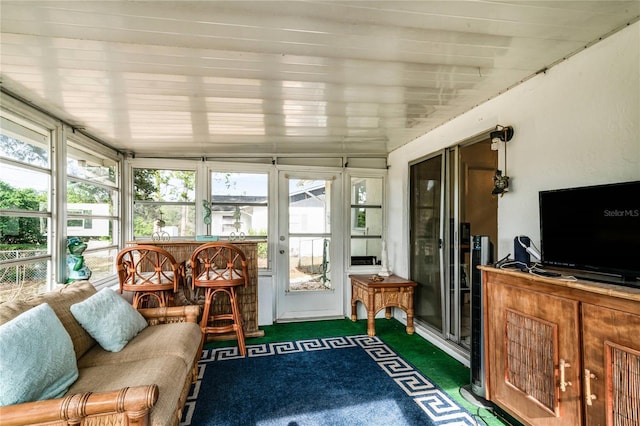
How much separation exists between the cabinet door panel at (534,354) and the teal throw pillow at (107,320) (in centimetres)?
246

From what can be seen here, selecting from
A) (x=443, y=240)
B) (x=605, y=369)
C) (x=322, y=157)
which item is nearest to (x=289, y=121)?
(x=322, y=157)

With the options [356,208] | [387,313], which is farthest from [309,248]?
[387,313]

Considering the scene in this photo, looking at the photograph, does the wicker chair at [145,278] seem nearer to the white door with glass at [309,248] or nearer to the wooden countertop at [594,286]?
the white door with glass at [309,248]

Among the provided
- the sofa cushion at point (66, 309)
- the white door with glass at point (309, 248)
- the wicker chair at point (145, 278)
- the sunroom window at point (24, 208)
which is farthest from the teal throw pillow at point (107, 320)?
the white door with glass at point (309, 248)

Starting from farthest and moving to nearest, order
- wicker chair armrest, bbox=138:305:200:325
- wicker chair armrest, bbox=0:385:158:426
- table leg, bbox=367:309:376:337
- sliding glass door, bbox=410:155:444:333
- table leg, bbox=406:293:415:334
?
table leg, bbox=406:293:415:334 < table leg, bbox=367:309:376:337 < sliding glass door, bbox=410:155:444:333 < wicker chair armrest, bbox=138:305:200:325 < wicker chair armrest, bbox=0:385:158:426

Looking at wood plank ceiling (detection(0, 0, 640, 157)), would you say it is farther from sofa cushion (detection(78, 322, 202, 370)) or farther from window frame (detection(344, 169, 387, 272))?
sofa cushion (detection(78, 322, 202, 370))

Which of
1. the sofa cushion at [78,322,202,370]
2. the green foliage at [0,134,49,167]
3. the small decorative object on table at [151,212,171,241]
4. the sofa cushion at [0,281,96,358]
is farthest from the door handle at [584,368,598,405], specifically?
the small decorative object on table at [151,212,171,241]

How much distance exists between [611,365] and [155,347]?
245 centimetres

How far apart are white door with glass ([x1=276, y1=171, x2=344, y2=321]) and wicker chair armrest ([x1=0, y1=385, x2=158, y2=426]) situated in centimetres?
290

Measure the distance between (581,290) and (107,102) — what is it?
3308 mm

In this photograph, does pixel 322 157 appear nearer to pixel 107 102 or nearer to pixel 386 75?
pixel 386 75

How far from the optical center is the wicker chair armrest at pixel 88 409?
1.19 m

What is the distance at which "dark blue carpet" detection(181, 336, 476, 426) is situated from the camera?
6.73 ft

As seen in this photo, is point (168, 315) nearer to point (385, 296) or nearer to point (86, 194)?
point (86, 194)
